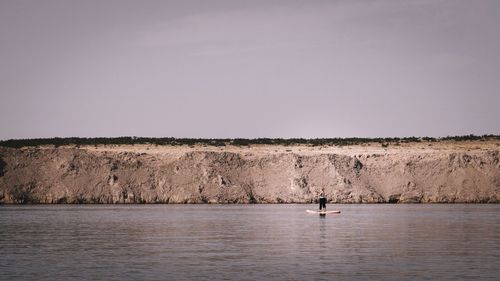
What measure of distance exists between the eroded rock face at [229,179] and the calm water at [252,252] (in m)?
56.2

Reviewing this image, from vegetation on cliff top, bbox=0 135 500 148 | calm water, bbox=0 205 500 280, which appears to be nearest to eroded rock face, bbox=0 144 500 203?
vegetation on cliff top, bbox=0 135 500 148

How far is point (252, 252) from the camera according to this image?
30.5 m

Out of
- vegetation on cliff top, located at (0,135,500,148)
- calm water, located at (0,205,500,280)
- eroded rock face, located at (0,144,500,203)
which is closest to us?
calm water, located at (0,205,500,280)

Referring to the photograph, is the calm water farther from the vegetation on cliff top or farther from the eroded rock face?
the vegetation on cliff top

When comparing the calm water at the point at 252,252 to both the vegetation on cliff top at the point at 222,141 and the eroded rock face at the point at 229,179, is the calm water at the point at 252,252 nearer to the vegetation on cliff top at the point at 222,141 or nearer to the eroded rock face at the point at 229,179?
the eroded rock face at the point at 229,179

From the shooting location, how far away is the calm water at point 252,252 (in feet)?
77.6

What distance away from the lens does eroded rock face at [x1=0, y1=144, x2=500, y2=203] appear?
102500 millimetres

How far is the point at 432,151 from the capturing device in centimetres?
11431

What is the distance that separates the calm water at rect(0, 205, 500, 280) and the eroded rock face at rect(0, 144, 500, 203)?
56.2 metres

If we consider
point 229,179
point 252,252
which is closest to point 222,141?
point 229,179

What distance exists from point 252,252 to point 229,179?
244 ft

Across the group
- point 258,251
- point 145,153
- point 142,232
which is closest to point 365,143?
point 145,153

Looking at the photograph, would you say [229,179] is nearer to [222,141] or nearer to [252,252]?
[222,141]

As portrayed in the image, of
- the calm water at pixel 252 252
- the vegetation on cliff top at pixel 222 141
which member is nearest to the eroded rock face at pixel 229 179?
the vegetation on cliff top at pixel 222 141
